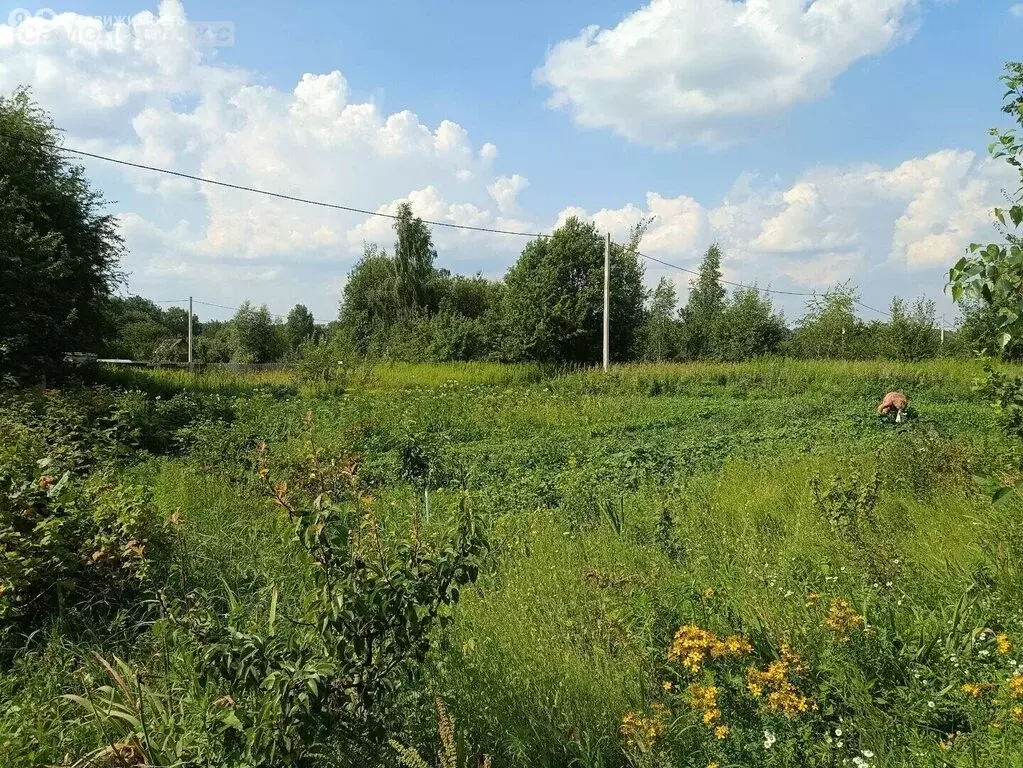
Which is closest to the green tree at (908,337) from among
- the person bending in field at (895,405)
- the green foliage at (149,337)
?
the person bending in field at (895,405)

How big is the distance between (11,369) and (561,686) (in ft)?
49.8

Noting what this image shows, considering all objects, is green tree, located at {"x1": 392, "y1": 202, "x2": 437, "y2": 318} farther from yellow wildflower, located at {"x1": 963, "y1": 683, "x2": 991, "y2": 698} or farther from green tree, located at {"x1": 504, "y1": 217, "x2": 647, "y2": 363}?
yellow wildflower, located at {"x1": 963, "y1": 683, "x2": 991, "y2": 698}

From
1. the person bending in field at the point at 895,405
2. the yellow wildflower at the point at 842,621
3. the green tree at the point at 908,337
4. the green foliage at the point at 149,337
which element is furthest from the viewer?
the green foliage at the point at 149,337

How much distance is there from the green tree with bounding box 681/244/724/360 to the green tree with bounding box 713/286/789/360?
1.92 ft

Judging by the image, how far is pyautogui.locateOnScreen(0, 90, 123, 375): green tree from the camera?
13.7m

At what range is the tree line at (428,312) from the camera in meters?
14.2

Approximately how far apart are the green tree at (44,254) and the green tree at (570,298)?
59.1 ft

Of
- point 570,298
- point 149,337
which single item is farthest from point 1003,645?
point 149,337

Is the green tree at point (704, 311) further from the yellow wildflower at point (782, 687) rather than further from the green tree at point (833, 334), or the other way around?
the yellow wildflower at point (782, 687)

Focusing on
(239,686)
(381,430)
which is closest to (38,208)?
(381,430)

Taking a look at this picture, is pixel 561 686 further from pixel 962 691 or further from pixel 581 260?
pixel 581 260

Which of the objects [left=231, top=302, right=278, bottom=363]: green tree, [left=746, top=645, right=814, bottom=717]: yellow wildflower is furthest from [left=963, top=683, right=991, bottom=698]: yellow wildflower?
[left=231, top=302, right=278, bottom=363]: green tree

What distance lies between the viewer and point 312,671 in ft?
6.39

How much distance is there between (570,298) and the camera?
3188cm
